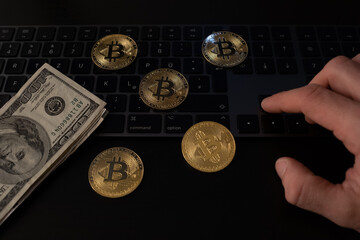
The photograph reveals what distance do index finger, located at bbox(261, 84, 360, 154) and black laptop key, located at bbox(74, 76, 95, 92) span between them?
0.42m

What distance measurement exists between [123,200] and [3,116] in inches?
13.5

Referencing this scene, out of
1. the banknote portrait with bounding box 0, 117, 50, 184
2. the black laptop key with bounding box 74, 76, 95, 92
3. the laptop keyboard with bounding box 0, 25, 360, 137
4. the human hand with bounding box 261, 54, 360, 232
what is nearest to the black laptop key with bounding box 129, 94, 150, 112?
the laptop keyboard with bounding box 0, 25, 360, 137

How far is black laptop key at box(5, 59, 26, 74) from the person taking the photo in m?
0.66

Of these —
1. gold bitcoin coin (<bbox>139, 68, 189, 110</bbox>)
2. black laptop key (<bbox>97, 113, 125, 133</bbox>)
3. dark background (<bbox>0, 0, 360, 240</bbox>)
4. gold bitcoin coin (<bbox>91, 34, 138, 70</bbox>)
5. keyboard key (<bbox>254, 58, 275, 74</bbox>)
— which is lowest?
dark background (<bbox>0, 0, 360, 240</bbox>)

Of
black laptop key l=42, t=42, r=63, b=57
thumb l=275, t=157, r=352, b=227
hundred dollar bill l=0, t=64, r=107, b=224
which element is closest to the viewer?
thumb l=275, t=157, r=352, b=227

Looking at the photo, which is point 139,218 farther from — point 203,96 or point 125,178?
point 203,96

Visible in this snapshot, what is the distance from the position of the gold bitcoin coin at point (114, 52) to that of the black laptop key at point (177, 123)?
0.58 feet

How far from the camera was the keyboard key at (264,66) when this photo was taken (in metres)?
0.66

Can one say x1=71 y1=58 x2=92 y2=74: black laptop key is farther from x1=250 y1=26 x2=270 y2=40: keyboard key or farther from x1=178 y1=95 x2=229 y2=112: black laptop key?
x1=250 y1=26 x2=270 y2=40: keyboard key

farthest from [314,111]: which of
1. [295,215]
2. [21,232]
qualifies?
[21,232]

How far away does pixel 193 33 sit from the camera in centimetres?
71

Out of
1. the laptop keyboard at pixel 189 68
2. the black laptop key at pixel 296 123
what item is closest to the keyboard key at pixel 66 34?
the laptop keyboard at pixel 189 68

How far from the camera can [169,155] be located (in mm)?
597

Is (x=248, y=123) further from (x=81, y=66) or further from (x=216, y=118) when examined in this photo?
(x=81, y=66)
